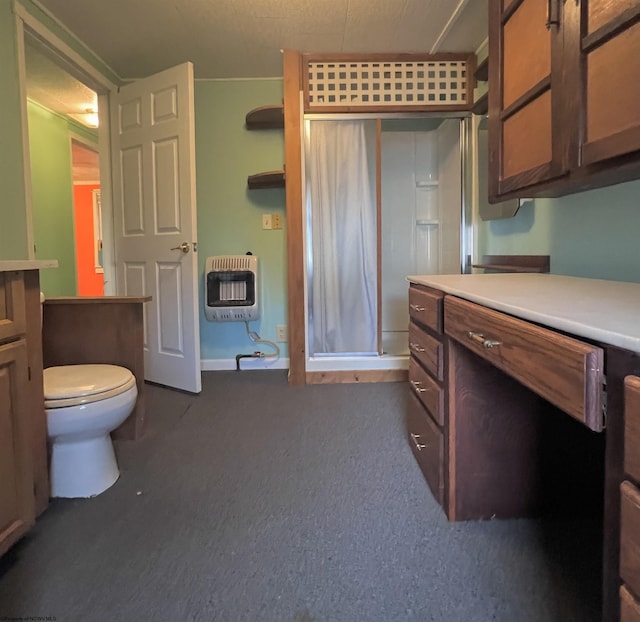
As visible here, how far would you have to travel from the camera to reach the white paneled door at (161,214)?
290 centimetres

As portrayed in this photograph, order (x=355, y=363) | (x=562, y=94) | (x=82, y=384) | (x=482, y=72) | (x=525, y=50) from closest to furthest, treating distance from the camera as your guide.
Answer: (x=562, y=94), (x=525, y=50), (x=82, y=384), (x=482, y=72), (x=355, y=363)

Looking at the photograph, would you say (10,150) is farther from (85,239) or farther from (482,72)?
(85,239)

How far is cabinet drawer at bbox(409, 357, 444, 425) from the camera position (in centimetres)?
155

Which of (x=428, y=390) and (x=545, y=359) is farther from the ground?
(x=545, y=359)

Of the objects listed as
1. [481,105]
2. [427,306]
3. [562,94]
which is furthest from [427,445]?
[481,105]

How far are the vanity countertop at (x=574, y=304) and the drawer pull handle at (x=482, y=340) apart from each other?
7cm

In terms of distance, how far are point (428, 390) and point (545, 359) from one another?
2.88 feet

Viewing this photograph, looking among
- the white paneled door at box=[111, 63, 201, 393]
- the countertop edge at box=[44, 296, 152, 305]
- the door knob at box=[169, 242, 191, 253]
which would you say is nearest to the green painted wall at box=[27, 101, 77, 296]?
the white paneled door at box=[111, 63, 201, 393]

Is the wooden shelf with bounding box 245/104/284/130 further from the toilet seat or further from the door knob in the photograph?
the toilet seat

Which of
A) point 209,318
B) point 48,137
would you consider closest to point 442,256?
point 209,318

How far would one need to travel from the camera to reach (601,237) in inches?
66.5

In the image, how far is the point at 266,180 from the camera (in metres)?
3.36

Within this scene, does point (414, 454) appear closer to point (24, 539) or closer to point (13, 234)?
point (24, 539)

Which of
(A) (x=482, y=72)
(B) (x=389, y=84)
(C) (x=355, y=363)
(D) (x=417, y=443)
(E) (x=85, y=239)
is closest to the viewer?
(D) (x=417, y=443)
